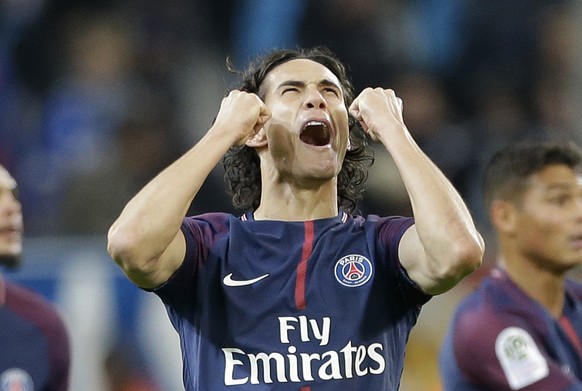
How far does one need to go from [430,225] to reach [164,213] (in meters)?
0.78

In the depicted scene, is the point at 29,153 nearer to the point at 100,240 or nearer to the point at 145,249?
the point at 100,240

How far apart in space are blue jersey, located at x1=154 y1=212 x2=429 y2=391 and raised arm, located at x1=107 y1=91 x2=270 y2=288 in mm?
107

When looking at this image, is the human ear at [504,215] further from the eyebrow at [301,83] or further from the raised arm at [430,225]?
the raised arm at [430,225]

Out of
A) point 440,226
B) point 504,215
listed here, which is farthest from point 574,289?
point 440,226

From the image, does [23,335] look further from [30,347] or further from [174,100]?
[174,100]

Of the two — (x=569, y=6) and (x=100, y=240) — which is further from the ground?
(x=569, y=6)

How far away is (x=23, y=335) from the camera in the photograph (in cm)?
462

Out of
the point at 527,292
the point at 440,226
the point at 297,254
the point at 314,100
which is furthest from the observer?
the point at 527,292

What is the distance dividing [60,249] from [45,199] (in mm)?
1014

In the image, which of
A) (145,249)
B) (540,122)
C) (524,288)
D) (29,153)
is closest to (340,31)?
(540,122)

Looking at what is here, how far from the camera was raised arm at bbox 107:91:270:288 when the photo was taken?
363 centimetres

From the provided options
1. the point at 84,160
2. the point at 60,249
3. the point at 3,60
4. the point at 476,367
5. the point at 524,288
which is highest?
the point at 3,60

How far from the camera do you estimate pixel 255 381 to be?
3.74m

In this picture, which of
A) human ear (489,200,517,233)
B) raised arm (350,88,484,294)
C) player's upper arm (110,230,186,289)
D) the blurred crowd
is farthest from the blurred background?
raised arm (350,88,484,294)
